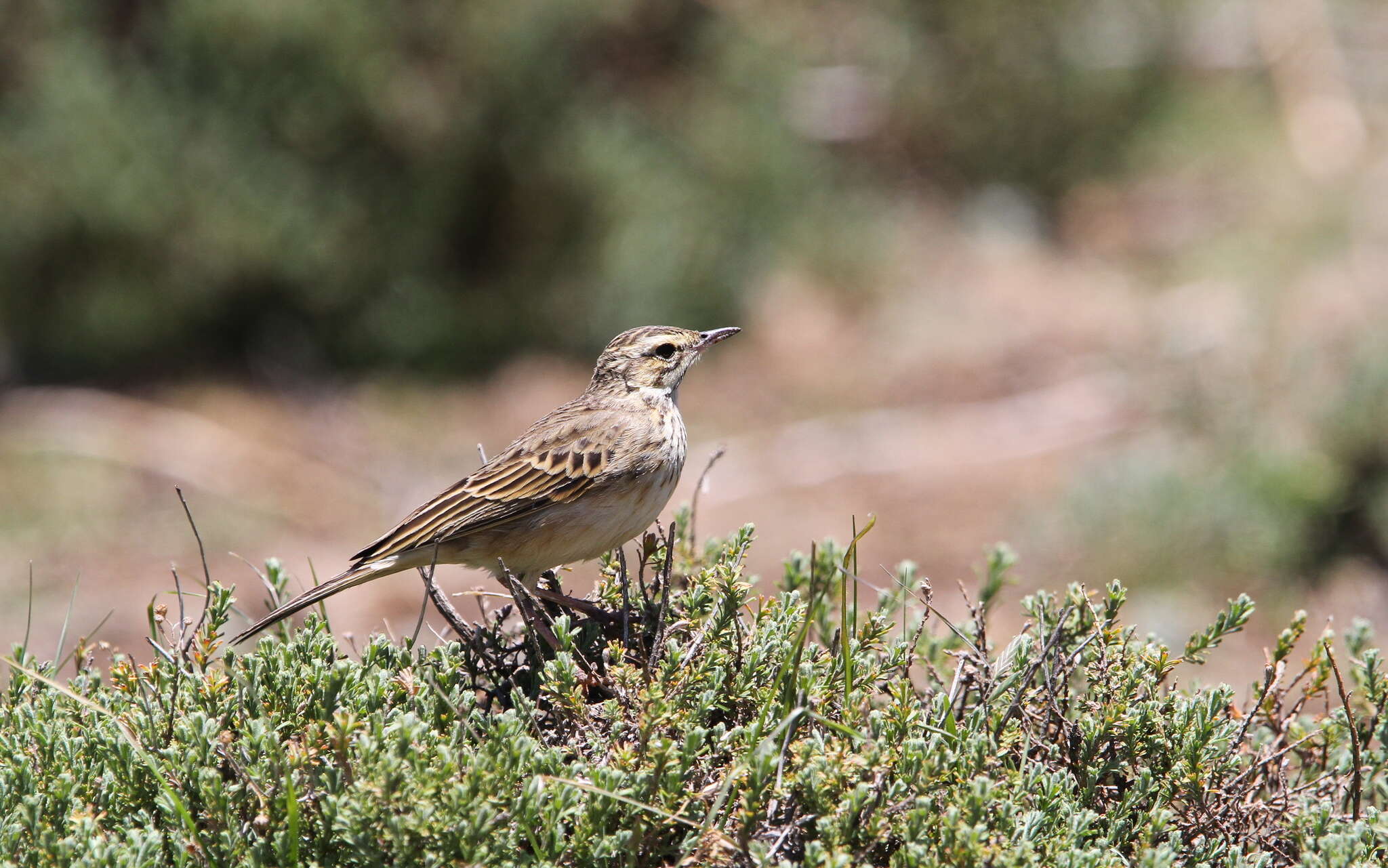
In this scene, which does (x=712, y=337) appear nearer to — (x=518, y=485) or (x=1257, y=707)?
(x=518, y=485)

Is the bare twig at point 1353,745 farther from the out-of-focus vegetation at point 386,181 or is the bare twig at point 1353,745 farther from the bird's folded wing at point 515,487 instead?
the out-of-focus vegetation at point 386,181

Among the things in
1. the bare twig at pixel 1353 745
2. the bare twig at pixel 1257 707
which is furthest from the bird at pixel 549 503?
the bare twig at pixel 1353 745

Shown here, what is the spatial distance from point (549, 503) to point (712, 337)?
3.61 ft

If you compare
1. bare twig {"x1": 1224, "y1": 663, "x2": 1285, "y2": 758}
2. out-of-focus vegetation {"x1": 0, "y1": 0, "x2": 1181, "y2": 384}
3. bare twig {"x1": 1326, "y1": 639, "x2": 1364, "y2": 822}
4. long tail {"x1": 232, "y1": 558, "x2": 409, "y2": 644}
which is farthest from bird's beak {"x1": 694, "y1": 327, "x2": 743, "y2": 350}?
out-of-focus vegetation {"x1": 0, "y1": 0, "x2": 1181, "y2": 384}

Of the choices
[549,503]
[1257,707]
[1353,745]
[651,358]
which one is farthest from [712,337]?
[1353,745]

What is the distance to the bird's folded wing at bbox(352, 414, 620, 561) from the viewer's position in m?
4.91

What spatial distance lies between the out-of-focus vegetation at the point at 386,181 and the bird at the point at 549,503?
8663 millimetres

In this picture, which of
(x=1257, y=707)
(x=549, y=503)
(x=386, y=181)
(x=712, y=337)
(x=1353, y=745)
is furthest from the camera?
(x=386, y=181)

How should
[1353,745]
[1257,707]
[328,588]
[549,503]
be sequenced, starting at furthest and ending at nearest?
[549,503] < [328,588] < [1257,707] < [1353,745]

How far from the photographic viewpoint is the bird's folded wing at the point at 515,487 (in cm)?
491

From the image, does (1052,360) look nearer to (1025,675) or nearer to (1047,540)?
(1047,540)

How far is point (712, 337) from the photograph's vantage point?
568 centimetres

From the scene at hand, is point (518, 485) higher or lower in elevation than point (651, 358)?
lower

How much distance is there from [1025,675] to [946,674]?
2.28ft
